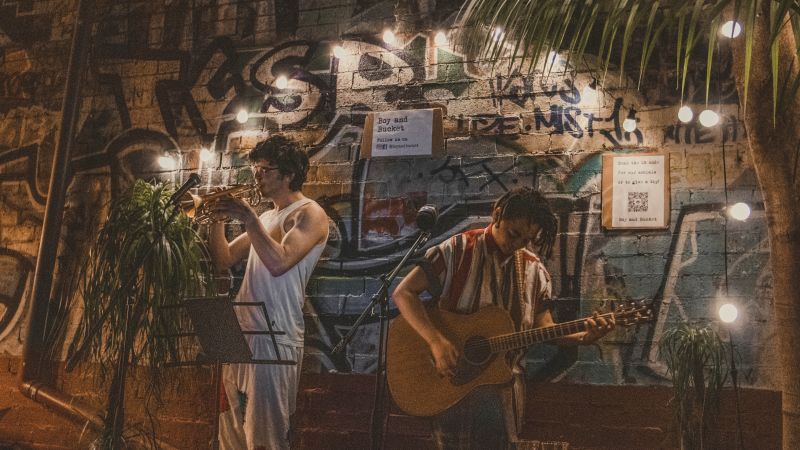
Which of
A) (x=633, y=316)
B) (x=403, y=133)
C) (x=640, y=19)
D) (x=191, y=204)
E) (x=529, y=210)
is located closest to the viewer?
(x=640, y=19)

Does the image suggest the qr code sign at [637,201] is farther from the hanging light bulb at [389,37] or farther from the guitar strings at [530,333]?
the hanging light bulb at [389,37]

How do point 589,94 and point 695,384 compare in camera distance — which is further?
point 589,94

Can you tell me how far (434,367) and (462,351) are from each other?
158 millimetres

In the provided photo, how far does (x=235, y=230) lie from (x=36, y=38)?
226 centimetres

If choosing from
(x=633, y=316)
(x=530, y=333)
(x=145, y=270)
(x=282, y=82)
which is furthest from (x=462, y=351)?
(x=282, y=82)

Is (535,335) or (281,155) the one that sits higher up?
(281,155)

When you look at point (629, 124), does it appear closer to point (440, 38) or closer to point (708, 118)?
point (708, 118)

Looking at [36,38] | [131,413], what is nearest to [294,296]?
[131,413]

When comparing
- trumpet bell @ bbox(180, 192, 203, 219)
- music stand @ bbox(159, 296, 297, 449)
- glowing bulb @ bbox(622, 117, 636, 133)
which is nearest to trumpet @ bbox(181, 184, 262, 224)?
trumpet bell @ bbox(180, 192, 203, 219)

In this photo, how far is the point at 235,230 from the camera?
454 cm

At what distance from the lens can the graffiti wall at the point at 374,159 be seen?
374 cm

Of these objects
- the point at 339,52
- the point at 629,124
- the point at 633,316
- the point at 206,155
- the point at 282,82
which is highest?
the point at 339,52

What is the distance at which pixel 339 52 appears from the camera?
15.0 ft

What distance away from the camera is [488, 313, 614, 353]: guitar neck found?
321 cm
